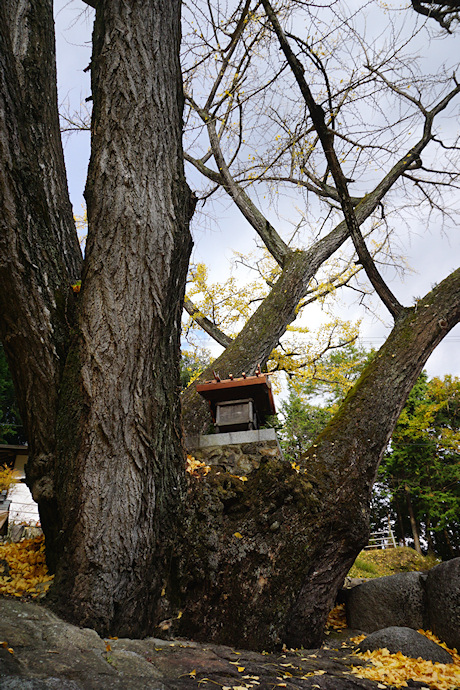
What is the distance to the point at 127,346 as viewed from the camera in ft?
7.07

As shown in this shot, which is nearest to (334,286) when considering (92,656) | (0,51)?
(0,51)

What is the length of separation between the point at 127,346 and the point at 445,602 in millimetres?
3512

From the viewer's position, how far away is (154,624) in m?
2.14

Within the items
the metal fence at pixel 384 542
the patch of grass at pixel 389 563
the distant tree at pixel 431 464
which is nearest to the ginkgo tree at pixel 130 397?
the patch of grass at pixel 389 563

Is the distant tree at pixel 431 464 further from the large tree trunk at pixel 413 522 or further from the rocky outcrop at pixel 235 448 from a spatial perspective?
the rocky outcrop at pixel 235 448

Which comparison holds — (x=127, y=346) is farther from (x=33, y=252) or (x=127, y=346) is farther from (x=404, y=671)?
(x=404, y=671)

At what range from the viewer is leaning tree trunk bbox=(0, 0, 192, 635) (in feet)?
6.54

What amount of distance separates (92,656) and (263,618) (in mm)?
1097

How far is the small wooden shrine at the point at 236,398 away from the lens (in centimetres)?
379

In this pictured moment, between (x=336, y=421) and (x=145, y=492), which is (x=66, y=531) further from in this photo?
(x=336, y=421)

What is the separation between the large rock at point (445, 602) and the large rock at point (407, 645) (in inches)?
22.9

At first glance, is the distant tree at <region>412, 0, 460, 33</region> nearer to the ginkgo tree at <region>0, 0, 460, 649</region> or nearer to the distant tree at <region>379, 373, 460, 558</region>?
the ginkgo tree at <region>0, 0, 460, 649</region>

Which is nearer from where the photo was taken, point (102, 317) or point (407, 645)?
point (102, 317)

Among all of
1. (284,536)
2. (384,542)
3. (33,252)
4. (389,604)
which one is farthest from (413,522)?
(33,252)
